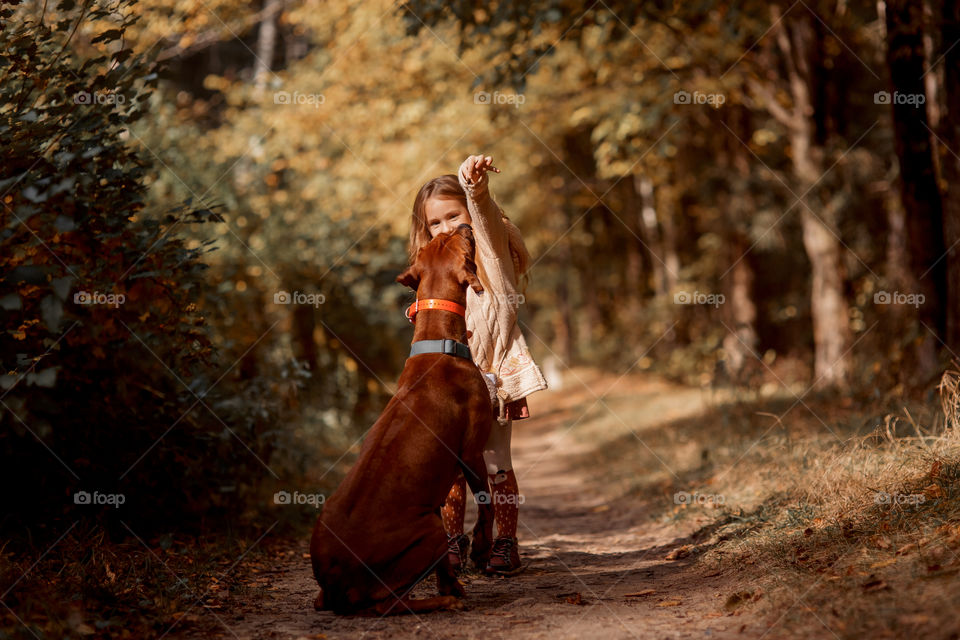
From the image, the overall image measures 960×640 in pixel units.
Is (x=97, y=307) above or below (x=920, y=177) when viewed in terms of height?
below

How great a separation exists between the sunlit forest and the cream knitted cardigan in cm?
39

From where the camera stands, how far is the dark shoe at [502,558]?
465cm

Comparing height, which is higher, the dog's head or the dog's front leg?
the dog's head

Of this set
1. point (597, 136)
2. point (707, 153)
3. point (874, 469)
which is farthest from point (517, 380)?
point (707, 153)

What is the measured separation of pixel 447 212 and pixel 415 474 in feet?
5.46

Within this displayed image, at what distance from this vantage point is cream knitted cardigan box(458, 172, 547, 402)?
456 centimetres

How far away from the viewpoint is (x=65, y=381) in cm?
475

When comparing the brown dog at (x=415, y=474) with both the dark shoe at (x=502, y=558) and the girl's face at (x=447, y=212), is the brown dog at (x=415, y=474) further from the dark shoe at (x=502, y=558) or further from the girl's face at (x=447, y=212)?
the dark shoe at (x=502, y=558)

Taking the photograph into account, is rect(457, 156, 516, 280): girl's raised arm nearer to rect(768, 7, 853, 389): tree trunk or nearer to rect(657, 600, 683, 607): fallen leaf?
rect(657, 600, 683, 607): fallen leaf

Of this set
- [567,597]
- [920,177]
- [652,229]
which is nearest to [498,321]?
[567,597]

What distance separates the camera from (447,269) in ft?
13.7

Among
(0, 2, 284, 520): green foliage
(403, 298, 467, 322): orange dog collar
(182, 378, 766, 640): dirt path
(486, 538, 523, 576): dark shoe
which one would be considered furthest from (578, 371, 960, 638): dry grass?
(0, 2, 284, 520): green foliage

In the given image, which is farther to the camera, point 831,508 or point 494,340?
point 494,340

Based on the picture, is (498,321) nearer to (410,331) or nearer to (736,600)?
(736,600)
